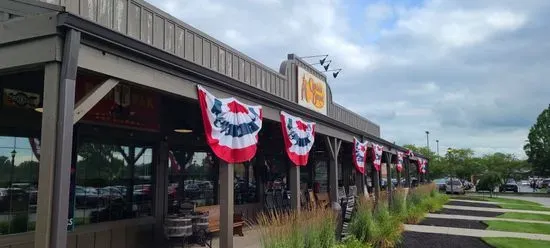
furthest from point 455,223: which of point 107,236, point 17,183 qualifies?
point 17,183

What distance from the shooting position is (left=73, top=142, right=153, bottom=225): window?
806cm

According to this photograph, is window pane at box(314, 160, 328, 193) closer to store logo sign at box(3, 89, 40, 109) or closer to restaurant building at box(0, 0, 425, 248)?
restaurant building at box(0, 0, 425, 248)

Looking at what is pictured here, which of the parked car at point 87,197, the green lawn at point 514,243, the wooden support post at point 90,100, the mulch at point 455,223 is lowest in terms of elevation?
the green lawn at point 514,243

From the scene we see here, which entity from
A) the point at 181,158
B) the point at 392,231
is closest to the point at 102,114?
the point at 181,158

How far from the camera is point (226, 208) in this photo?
7.12 metres

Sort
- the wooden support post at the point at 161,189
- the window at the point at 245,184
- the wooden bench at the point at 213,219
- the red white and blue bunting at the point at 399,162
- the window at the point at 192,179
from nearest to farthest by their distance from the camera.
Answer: the wooden support post at the point at 161,189
the wooden bench at the point at 213,219
the window at the point at 192,179
the window at the point at 245,184
the red white and blue bunting at the point at 399,162

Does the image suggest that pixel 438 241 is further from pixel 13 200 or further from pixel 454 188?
pixel 454 188

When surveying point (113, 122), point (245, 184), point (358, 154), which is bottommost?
point (245, 184)

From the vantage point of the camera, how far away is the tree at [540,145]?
52.0 metres

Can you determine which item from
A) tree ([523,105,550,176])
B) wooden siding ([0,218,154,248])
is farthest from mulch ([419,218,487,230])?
tree ([523,105,550,176])

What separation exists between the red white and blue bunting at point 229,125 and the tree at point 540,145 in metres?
52.9

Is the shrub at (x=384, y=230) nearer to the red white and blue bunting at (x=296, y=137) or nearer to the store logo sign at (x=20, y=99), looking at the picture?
the red white and blue bunting at (x=296, y=137)

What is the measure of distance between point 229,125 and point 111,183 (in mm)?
3012

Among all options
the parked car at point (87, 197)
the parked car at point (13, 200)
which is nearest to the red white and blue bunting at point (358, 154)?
the parked car at point (87, 197)
